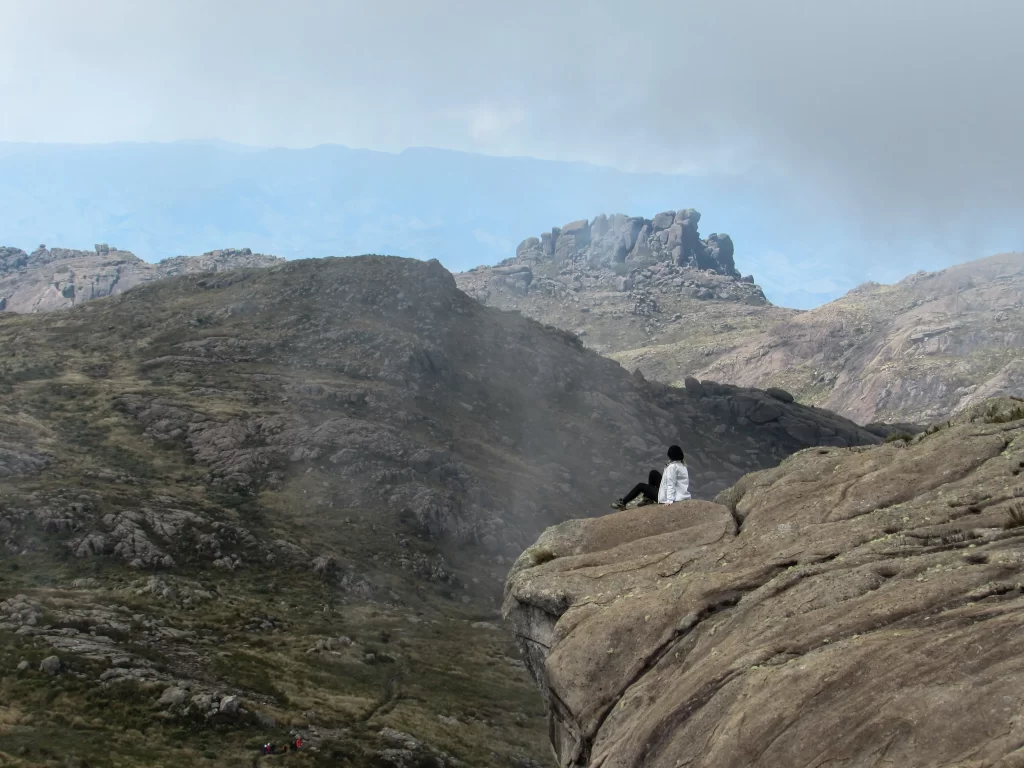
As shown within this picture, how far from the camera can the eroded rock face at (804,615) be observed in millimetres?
11531

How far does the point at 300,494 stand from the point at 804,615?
86.1 metres

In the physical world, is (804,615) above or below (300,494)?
below

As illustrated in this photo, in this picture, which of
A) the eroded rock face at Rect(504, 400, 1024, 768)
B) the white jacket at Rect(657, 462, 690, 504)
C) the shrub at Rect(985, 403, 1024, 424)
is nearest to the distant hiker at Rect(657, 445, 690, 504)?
the white jacket at Rect(657, 462, 690, 504)

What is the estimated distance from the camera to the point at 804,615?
48.1 feet

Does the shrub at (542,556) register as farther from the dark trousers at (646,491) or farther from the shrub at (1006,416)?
the shrub at (1006,416)

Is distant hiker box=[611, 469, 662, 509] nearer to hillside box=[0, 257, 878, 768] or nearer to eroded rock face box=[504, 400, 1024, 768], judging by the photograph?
eroded rock face box=[504, 400, 1024, 768]

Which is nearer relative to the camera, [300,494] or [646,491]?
[646,491]

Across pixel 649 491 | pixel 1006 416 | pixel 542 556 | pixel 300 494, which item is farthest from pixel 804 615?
pixel 300 494

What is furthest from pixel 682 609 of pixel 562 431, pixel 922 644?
pixel 562 431

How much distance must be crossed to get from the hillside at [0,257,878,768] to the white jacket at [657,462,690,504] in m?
33.3

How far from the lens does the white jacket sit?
24.6 meters

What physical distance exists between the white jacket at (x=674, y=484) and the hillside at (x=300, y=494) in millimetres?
33284

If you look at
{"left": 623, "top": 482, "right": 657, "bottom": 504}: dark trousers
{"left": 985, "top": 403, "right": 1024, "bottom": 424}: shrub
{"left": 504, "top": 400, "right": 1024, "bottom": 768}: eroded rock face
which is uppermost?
{"left": 985, "top": 403, "right": 1024, "bottom": 424}: shrub

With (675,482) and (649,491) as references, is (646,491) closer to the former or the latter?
(649,491)
